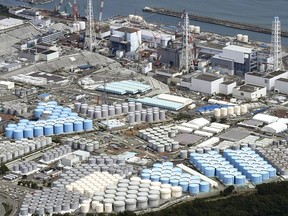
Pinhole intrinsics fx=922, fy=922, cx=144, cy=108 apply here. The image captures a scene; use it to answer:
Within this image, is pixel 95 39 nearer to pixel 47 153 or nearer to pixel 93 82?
pixel 93 82

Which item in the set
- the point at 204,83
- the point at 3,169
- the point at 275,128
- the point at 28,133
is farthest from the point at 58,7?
the point at 3,169

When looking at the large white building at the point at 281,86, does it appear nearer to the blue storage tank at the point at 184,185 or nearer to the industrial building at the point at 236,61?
the industrial building at the point at 236,61

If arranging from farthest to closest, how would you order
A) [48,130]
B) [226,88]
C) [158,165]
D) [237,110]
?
[226,88] → [237,110] → [48,130] → [158,165]

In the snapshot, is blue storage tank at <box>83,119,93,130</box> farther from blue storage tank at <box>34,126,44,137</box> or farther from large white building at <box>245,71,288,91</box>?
large white building at <box>245,71,288,91</box>

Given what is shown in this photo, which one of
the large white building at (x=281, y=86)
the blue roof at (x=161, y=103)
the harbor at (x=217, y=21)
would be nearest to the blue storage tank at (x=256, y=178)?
the blue roof at (x=161, y=103)

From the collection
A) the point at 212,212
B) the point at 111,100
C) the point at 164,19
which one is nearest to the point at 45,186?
the point at 212,212

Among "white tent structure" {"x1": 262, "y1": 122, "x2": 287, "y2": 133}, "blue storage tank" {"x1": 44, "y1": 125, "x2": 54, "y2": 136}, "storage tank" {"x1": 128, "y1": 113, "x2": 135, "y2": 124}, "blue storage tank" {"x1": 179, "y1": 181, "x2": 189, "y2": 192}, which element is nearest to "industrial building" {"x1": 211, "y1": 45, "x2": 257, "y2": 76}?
"white tent structure" {"x1": 262, "y1": 122, "x2": 287, "y2": 133}

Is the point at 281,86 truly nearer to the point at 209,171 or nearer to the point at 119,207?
the point at 209,171
